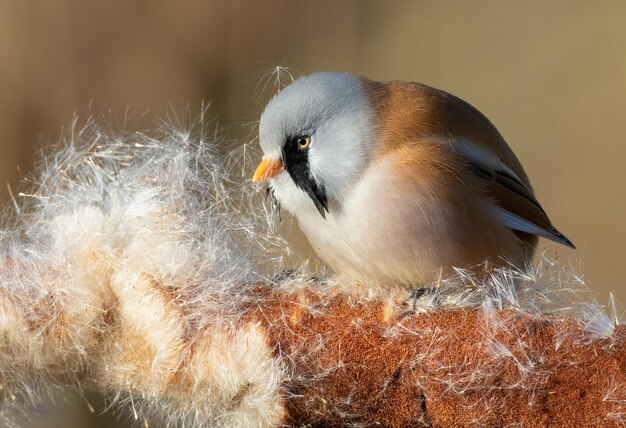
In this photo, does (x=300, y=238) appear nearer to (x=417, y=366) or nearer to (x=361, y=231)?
(x=361, y=231)

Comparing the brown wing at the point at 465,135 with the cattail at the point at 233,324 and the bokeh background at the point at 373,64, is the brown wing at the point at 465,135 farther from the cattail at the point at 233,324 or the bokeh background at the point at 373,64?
the bokeh background at the point at 373,64

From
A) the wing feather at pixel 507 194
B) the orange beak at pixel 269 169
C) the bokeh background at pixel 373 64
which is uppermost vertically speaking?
the orange beak at pixel 269 169

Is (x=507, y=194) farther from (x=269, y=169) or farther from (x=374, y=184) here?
(x=269, y=169)

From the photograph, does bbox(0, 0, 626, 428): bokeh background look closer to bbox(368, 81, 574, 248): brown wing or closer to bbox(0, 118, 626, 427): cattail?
bbox(368, 81, 574, 248): brown wing

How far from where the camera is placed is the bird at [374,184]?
1022 mm

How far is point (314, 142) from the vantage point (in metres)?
1.04

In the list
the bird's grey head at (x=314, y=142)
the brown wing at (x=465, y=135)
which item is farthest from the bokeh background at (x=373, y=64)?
the bird's grey head at (x=314, y=142)

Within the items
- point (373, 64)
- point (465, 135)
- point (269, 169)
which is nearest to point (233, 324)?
point (269, 169)

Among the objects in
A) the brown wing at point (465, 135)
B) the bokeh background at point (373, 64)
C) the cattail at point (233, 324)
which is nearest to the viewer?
the cattail at point (233, 324)

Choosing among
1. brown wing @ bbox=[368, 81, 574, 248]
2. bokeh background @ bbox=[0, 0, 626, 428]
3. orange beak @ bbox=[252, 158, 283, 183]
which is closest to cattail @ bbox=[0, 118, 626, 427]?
orange beak @ bbox=[252, 158, 283, 183]

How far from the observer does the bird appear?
1.02m

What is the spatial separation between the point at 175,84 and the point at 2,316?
5.72ft

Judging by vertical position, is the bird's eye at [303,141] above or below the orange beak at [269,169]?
above

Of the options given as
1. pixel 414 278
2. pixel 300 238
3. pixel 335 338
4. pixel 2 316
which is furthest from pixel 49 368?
pixel 300 238
